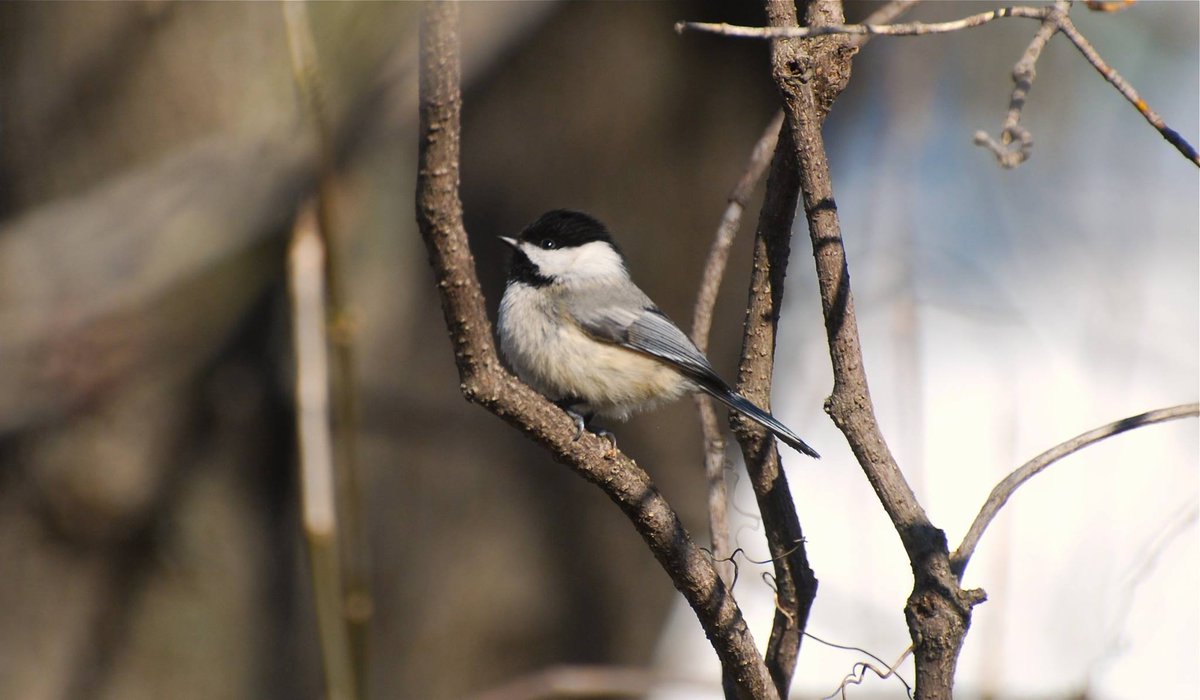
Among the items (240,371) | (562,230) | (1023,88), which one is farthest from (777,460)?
(240,371)

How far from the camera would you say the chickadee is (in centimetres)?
214

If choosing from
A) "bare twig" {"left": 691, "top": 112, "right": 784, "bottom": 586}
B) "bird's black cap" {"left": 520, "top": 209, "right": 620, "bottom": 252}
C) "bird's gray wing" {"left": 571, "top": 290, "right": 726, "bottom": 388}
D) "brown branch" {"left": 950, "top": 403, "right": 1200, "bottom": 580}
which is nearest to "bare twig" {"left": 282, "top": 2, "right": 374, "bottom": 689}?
"bare twig" {"left": 691, "top": 112, "right": 784, "bottom": 586}

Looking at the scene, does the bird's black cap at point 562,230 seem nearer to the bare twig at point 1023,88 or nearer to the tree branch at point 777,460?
the tree branch at point 777,460

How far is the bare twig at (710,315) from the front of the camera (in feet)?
4.63

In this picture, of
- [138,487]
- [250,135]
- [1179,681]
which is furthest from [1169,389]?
[138,487]

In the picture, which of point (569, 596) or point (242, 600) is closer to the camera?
point (242, 600)

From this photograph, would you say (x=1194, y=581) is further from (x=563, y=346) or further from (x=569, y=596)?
(x=563, y=346)

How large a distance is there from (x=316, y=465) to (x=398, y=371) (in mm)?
1721

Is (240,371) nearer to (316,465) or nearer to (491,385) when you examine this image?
(316,465)

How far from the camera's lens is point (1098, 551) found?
9.30ft

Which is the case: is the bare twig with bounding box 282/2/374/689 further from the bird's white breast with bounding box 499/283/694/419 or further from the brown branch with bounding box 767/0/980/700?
the bird's white breast with bounding box 499/283/694/419

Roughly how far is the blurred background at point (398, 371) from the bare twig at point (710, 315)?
88cm

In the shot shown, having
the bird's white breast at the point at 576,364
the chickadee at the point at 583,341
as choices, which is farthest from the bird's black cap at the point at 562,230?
the bird's white breast at the point at 576,364

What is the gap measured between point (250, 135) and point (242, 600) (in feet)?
4.10
